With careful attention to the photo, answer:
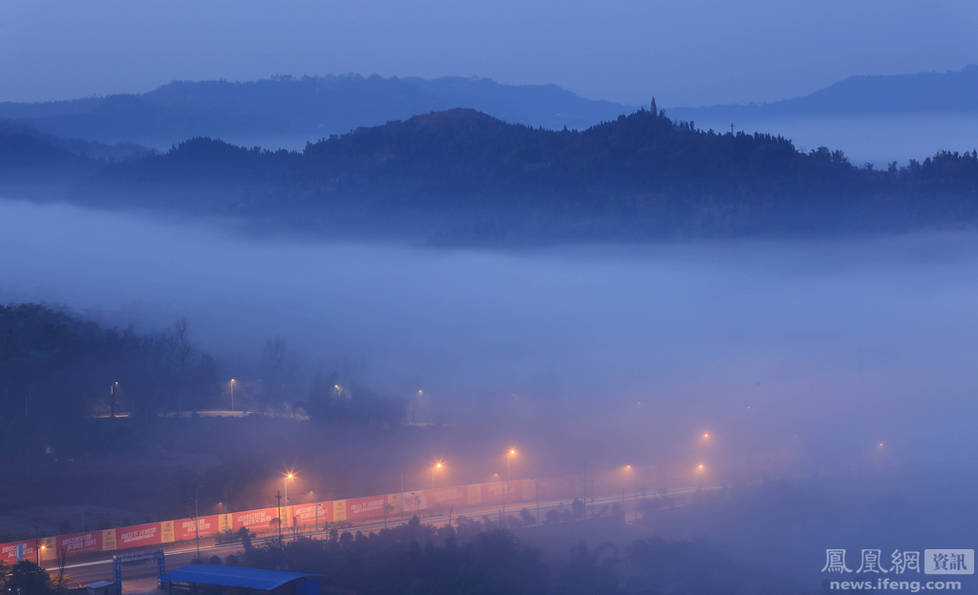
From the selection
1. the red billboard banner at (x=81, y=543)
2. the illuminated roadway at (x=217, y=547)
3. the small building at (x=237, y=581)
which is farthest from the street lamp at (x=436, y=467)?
the small building at (x=237, y=581)

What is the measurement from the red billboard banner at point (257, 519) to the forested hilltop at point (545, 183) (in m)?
95.7

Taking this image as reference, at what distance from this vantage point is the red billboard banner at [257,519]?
3600 cm

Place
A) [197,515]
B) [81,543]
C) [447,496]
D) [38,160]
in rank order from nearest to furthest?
[81,543] < [197,515] < [447,496] < [38,160]

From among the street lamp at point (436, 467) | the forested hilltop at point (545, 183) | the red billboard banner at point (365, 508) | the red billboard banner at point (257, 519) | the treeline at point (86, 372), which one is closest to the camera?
the red billboard banner at point (257, 519)

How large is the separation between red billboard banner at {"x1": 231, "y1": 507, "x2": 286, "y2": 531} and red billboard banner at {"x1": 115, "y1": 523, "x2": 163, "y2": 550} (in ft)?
8.27

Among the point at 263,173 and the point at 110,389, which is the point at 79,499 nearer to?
the point at 110,389

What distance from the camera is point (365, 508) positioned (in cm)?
3894

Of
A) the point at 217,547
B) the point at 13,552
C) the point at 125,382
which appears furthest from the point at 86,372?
the point at 13,552

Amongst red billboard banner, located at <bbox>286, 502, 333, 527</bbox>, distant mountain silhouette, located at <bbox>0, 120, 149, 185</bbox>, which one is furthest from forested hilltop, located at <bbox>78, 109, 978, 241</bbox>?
red billboard banner, located at <bbox>286, 502, 333, 527</bbox>

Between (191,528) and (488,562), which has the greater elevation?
(191,528)

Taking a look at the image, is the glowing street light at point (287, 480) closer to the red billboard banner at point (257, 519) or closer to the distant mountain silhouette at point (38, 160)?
the red billboard banner at point (257, 519)

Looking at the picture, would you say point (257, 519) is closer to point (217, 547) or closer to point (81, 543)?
point (217, 547)

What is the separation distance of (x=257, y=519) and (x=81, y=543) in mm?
5965

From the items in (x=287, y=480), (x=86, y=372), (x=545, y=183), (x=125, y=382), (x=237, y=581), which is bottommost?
(x=237, y=581)
